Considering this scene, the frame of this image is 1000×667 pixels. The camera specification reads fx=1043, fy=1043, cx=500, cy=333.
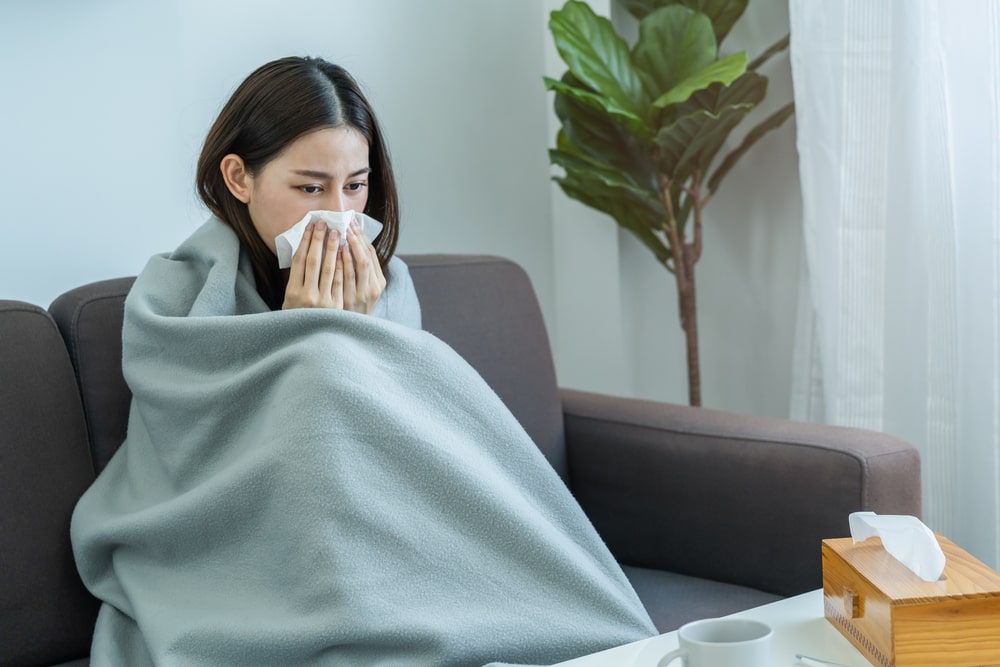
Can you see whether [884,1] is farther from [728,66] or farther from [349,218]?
[349,218]

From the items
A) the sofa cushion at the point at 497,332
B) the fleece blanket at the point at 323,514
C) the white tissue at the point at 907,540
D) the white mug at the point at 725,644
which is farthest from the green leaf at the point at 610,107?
the white mug at the point at 725,644

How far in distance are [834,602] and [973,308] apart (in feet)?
2.61

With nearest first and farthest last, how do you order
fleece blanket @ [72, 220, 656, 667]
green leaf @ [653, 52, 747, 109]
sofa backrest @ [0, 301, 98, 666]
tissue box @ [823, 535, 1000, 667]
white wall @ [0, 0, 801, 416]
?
tissue box @ [823, 535, 1000, 667] < fleece blanket @ [72, 220, 656, 667] < sofa backrest @ [0, 301, 98, 666] < white wall @ [0, 0, 801, 416] < green leaf @ [653, 52, 747, 109]

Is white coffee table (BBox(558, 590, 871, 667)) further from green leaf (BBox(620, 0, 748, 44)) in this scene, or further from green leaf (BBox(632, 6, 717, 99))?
green leaf (BBox(620, 0, 748, 44))

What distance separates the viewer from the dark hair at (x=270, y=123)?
1328mm

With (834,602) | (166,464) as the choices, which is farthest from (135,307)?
(834,602)

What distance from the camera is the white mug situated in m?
0.69

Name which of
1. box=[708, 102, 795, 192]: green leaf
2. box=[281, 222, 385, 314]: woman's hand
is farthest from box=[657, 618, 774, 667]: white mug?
box=[708, 102, 795, 192]: green leaf

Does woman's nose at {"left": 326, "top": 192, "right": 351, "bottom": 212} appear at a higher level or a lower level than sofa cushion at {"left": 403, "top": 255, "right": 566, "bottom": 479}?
higher

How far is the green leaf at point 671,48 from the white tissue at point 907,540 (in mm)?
1062

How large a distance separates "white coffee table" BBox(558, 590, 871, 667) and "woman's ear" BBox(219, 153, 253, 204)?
76cm

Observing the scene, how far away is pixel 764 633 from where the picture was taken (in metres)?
0.72

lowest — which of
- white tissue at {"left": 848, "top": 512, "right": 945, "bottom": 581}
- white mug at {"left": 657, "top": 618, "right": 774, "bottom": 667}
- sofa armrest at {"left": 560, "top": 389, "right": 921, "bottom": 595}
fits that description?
sofa armrest at {"left": 560, "top": 389, "right": 921, "bottom": 595}

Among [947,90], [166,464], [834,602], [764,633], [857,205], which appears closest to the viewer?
[764,633]
